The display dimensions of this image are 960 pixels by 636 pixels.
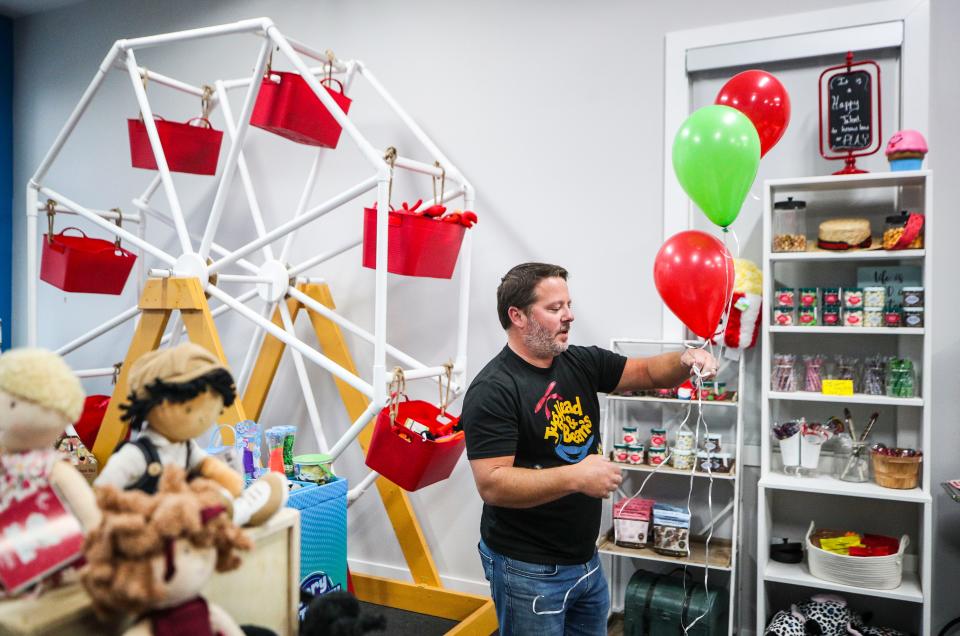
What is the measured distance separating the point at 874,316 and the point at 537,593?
1.59 m

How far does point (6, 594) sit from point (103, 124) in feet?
13.9

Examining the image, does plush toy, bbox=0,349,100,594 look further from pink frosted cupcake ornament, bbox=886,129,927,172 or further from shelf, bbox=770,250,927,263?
pink frosted cupcake ornament, bbox=886,129,927,172

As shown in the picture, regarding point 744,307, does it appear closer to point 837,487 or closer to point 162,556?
point 837,487

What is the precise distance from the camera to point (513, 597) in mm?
1951

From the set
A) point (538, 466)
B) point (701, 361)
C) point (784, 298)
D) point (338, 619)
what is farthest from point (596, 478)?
point (784, 298)

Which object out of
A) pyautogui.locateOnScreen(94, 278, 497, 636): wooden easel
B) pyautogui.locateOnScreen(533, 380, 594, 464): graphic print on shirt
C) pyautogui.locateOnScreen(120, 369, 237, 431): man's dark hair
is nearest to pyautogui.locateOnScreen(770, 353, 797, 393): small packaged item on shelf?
pyautogui.locateOnScreen(533, 380, 594, 464): graphic print on shirt

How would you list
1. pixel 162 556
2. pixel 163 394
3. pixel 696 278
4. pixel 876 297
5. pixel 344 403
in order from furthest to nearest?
pixel 344 403
pixel 876 297
pixel 696 278
pixel 163 394
pixel 162 556

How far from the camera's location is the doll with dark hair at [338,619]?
4.20ft

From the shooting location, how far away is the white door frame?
2701mm

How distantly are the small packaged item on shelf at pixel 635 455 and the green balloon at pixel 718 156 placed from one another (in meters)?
1.08

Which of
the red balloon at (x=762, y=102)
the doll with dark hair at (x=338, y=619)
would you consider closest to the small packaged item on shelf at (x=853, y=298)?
the red balloon at (x=762, y=102)

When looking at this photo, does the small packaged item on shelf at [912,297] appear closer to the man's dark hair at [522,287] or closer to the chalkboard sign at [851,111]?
the chalkboard sign at [851,111]

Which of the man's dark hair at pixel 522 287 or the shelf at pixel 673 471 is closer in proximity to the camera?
the man's dark hair at pixel 522 287

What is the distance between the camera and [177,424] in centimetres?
119
